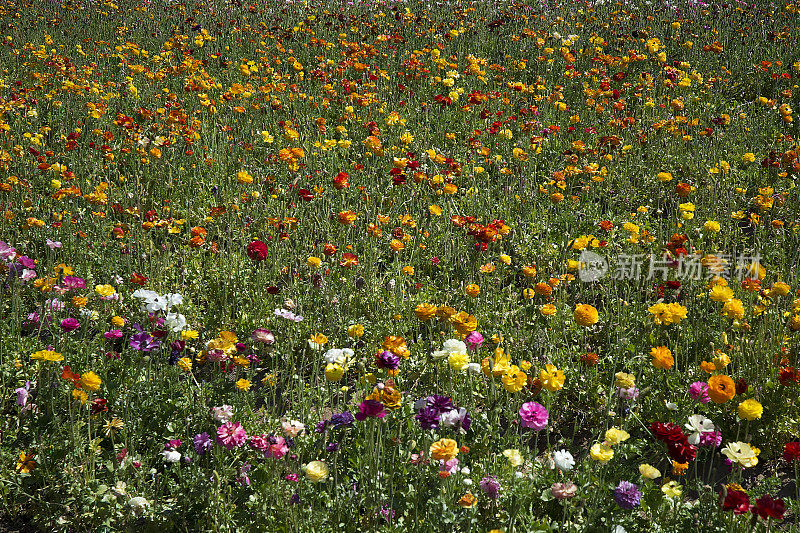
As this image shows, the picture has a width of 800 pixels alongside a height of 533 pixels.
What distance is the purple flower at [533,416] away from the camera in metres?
2.25

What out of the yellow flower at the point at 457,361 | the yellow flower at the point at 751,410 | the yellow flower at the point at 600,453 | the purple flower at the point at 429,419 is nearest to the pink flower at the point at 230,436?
the purple flower at the point at 429,419

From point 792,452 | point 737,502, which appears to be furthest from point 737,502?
point 792,452

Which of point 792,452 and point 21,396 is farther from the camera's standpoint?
point 21,396

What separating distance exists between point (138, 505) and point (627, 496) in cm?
162

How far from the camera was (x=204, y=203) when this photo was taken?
184 inches

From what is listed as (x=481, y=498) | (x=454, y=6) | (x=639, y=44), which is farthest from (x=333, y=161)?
(x=454, y=6)

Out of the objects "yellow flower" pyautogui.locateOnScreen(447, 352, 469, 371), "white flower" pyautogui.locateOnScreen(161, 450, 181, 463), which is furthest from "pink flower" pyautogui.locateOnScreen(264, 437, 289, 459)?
"yellow flower" pyautogui.locateOnScreen(447, 352, 469, 371)

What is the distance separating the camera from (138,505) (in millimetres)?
2230

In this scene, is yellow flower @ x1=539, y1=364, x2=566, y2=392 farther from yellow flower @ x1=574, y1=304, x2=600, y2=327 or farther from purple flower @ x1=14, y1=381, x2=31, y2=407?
purple flower @ x1=14, y1=381, x2=31, y2=407

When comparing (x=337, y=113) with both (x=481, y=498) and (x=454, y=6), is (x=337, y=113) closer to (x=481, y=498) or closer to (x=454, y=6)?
(x=481, y=498)

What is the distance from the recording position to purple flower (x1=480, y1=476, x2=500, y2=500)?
2.20 m

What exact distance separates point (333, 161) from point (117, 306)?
228 centimetres

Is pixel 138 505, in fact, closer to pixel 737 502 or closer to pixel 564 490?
pixel 564 490

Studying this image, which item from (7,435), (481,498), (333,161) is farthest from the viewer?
(333,161)
